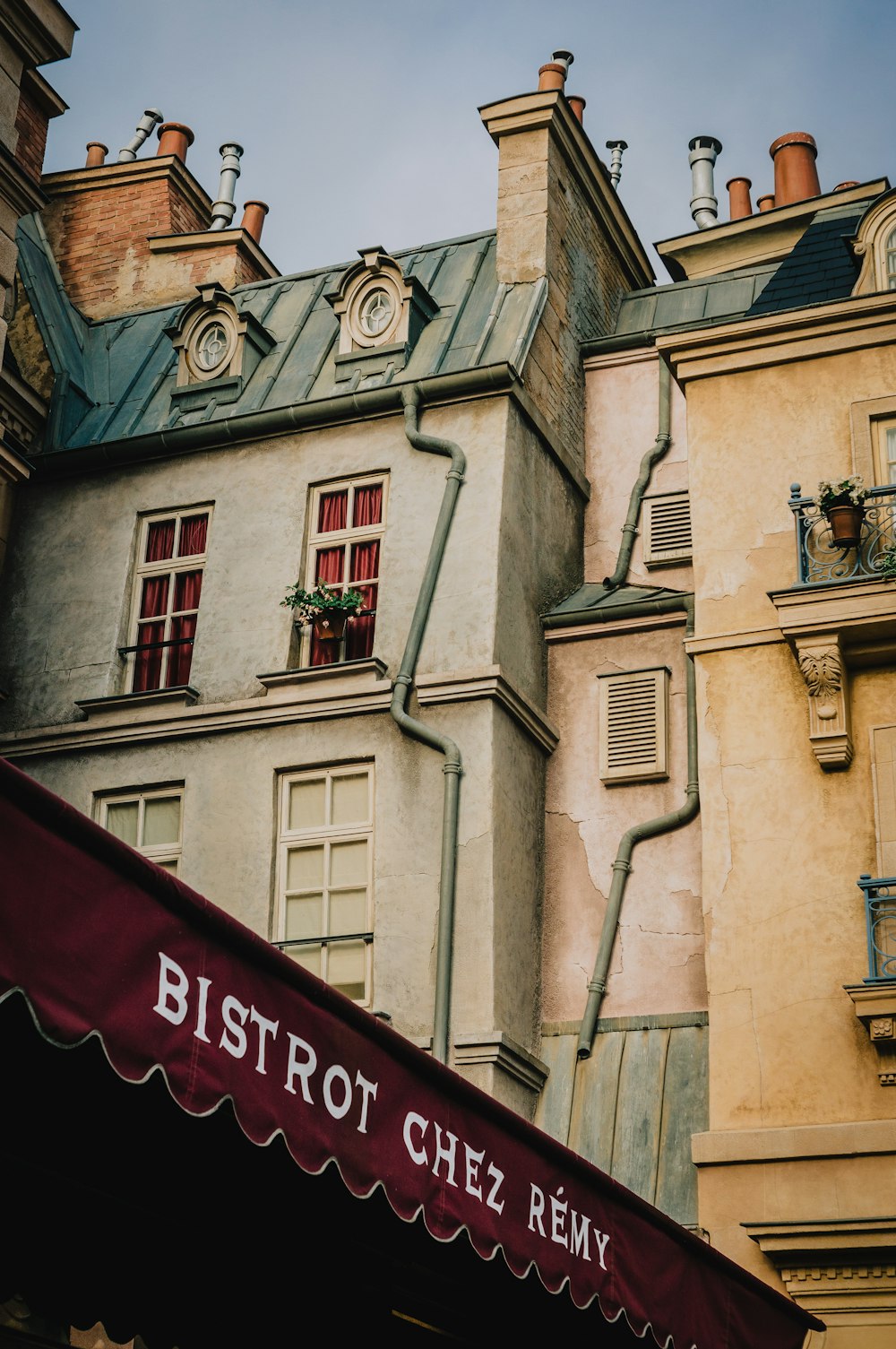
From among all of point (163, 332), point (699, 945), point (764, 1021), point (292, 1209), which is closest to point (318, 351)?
point (163, 332)

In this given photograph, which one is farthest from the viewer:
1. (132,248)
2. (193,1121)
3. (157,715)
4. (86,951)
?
(132,248)

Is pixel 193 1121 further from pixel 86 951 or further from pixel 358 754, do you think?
pixel 358 754

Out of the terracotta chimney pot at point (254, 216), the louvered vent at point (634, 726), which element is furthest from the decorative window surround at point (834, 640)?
the terracotta chimney pot at point (254, 216)

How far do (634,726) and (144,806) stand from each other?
476 cm

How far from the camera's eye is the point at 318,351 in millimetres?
18547

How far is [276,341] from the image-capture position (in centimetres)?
1920

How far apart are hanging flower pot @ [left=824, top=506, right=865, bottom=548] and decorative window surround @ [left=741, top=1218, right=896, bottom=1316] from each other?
5250 mm

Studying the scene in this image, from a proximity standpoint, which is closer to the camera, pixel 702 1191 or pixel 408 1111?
pixel 408 1111

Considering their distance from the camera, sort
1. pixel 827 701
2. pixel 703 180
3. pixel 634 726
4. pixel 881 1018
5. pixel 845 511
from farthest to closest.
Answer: pixel 703 180 → pixel 634 726 → pixel 845 511 → pixel 827 701 → pixel 881 1018

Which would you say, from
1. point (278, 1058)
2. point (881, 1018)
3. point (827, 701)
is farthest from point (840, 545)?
point (278, 1058)

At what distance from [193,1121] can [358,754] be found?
1028 centimetres

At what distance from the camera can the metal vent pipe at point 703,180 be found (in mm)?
22234

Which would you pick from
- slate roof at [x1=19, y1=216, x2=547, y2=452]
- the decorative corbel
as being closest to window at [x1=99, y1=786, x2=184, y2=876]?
slate roof at [x1=19, y1=216, x2=547, y2=452]

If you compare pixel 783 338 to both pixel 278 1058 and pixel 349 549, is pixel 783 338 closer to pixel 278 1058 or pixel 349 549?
pixel 349 549
